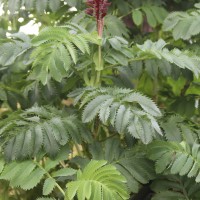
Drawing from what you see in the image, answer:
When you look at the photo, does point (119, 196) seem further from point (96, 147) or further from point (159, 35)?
point (159, 35)

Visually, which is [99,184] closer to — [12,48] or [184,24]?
[12,48]

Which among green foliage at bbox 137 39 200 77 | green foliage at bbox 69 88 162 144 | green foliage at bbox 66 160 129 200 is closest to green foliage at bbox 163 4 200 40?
green foliage at bbox 137 39 200 77

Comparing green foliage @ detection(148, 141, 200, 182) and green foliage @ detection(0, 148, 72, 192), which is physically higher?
green foliage @ detection(0, 148, 72, 192)

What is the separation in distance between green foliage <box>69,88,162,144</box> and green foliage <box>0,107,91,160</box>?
0.09 meters

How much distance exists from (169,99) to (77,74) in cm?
62

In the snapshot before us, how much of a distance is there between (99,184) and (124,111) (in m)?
0.19

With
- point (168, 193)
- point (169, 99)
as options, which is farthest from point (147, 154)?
point (169, 99)

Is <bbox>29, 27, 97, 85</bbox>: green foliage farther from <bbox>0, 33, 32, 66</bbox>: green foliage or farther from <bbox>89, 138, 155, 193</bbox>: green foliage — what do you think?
<bbox>89, 138, 155, 193</bbox>: green foliage

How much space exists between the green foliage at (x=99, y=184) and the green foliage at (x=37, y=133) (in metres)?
0.14

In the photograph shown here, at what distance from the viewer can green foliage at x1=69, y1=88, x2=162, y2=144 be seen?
1.00 meters

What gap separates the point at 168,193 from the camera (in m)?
1.22

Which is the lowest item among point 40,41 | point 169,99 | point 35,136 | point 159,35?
point 169,99

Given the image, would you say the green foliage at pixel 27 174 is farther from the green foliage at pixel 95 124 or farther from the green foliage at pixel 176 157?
the green foliage at pixel 176 157

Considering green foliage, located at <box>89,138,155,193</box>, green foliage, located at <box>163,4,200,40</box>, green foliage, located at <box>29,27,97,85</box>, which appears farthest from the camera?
green foliage, located at <box>163,4,200,40</box>
